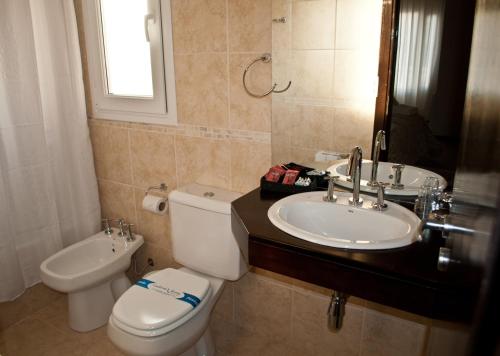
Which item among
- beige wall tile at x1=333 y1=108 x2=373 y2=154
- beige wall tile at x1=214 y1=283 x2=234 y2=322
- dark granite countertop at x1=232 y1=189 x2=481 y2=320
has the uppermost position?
beige wall tile at x1=333 y1=108 x2=373 y2=154

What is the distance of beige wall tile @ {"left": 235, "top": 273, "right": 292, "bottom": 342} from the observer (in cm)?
192

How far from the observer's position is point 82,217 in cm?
233

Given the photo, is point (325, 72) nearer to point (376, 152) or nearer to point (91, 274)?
point (376, 152)

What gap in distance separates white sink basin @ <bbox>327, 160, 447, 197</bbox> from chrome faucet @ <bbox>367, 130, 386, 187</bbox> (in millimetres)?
11

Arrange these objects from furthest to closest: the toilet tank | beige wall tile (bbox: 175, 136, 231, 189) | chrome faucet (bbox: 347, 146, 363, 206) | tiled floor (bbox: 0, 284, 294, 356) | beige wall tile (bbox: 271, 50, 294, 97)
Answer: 1. tiled floor (bbox: 0, 284, 294, 356)
2. beige wall tile (bbox: 175, 136, 231, 189)
3. the toilet tank
4. beige wall tile (bbox: 271, 50, 294, 97)
5. chrome faucet (bbox: 347, 146, 363, 206)

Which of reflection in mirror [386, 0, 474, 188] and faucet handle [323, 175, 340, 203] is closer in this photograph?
reflection in mirror [386, 0, 474, 188]

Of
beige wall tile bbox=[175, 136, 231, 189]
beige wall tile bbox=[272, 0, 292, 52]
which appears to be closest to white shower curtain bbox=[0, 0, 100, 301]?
beige wall tile bbox=[175, 136, 231, 189]

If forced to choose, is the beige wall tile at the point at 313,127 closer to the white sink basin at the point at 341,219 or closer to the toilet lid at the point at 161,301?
the white sink basin at the point at 341,219

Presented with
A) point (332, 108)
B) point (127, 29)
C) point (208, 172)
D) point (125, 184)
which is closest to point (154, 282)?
point (208, 172)

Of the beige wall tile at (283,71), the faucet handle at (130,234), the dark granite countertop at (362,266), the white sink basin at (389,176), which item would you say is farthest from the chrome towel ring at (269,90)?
the faucet handle at (130,234)

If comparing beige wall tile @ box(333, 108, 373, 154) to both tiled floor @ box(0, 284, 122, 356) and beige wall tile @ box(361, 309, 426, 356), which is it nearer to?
beige wall tile @ box(361, 309, 426, 356)

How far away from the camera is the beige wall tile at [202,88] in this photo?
1.78m

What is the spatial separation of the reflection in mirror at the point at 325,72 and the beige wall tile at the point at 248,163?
14 cm

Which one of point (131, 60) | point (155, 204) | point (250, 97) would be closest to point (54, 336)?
point (155, 204)
